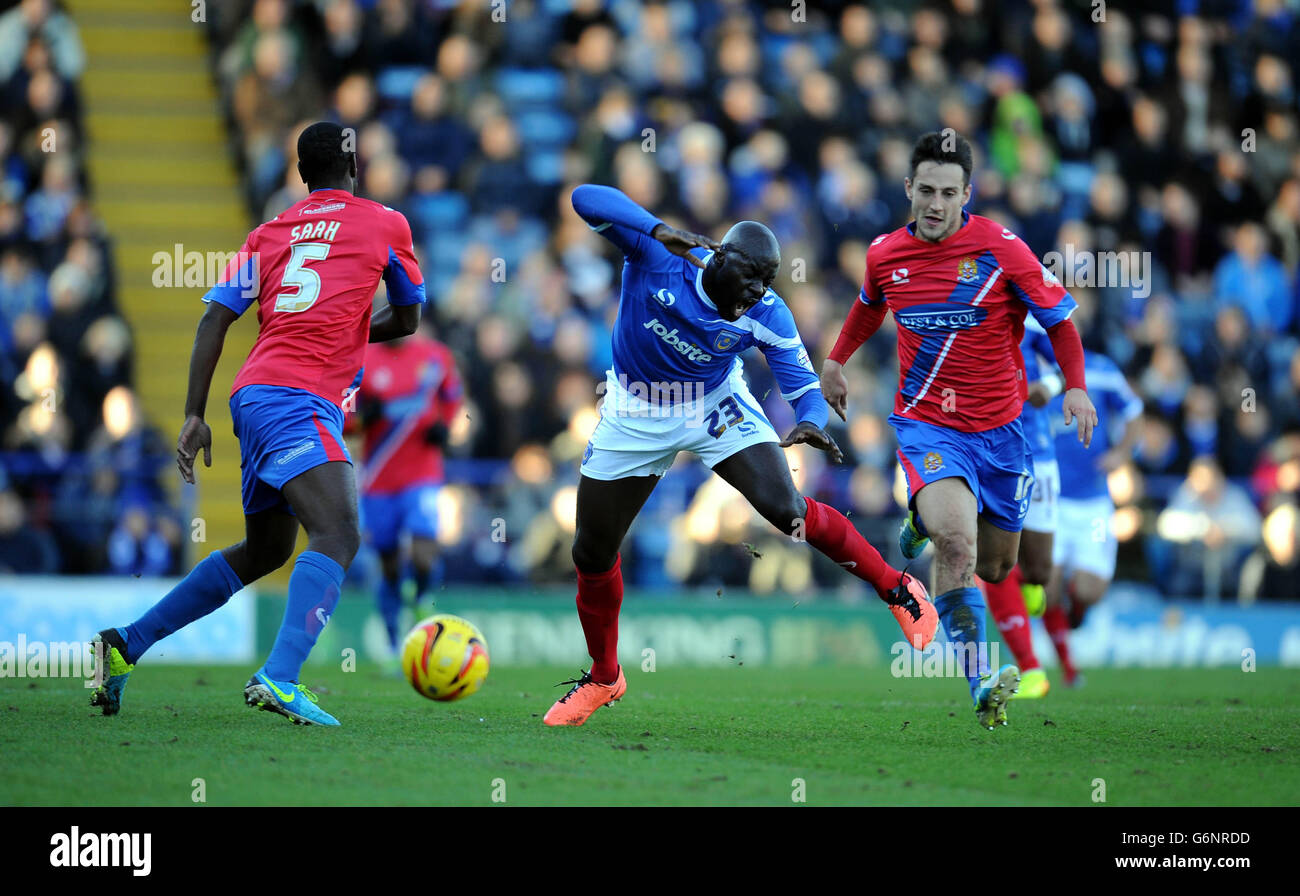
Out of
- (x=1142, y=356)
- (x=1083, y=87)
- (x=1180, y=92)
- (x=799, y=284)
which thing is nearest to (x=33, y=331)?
(x=799, y=284)

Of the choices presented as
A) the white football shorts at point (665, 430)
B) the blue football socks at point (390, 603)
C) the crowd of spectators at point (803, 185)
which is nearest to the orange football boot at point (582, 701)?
the white football shorts at point (665, 430)

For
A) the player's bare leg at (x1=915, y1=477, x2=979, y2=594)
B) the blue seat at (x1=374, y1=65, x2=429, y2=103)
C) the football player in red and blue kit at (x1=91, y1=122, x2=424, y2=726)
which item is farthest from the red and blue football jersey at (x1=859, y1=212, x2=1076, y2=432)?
the blue seat at (x1=374, y1=65, x2=429, y2=103)

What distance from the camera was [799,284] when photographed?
54.3 ft

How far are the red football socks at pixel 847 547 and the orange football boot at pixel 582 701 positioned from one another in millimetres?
1312

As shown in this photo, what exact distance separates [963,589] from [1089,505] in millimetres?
5190

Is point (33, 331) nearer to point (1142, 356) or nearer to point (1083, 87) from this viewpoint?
point (1142, 356)

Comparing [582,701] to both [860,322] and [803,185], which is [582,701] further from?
[803,185]

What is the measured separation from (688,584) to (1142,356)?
19.3 ft

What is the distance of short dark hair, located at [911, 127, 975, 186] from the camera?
766 cm

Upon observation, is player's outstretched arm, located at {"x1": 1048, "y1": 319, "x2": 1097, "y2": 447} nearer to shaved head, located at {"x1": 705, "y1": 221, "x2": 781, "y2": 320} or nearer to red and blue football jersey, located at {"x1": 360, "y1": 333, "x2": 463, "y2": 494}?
shaved head, located at {"x1": 705, "y1": 221, "x2": 781, "y2": 320}

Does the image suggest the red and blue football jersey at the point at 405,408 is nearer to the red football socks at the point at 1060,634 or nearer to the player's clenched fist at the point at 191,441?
the red football socks at the point at 1060,634

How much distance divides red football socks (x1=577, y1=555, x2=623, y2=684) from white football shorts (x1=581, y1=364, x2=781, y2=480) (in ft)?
1.83

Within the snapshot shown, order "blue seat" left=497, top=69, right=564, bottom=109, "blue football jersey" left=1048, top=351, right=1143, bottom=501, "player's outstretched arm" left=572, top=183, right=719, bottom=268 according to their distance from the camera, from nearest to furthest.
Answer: "player's outstretched arm" left=572, top=183, right=719, bottom=268 → "blue football jersey" left=1048, top=351, right=1143, bottom=501 → "blue seat" left=497, top=69, right=564, bottom=109

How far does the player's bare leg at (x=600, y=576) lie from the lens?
7.65m
